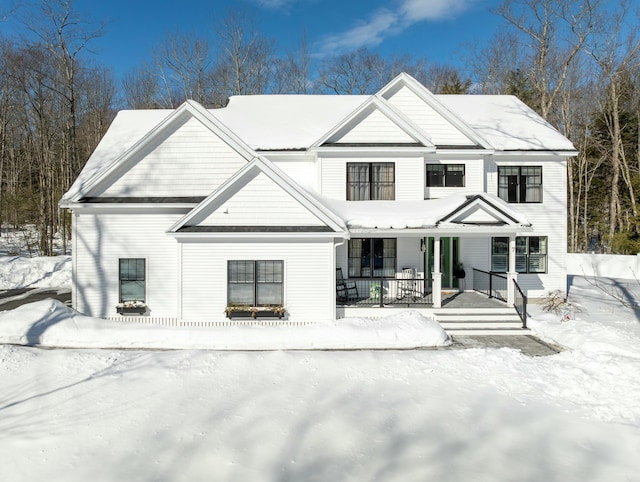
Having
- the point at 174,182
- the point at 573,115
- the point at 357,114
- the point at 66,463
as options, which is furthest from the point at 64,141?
the point at 573,115

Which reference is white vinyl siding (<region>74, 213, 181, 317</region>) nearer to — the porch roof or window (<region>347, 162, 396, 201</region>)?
the porch roof

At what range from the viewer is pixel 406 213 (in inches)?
516

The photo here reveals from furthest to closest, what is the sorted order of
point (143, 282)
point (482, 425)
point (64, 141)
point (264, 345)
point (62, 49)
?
1. point (64, 141)
2. point (62, 49)
3. point (143, 282)
4. point (264, 345)
5. point (482, 425)

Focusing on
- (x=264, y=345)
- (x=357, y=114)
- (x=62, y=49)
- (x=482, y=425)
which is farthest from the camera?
(x=62, y=49)

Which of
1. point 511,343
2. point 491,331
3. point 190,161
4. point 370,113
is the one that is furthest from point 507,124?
point 190,161

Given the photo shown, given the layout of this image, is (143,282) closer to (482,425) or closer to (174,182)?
(174,182)

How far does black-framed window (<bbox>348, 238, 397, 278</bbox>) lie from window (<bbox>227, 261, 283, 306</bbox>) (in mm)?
4019

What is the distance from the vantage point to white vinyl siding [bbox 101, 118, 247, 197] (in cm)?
1279

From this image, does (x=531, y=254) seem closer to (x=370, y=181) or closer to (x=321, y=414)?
(x=370, y=181)

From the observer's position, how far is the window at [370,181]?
14883mm

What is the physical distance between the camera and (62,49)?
2495 cm

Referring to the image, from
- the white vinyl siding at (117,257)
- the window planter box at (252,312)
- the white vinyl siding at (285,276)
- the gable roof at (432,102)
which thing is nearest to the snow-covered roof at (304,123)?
the gable roof at (432,102)

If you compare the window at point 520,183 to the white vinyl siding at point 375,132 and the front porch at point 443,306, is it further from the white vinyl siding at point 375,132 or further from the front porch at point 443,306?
the white vinyl siding at point 375,132

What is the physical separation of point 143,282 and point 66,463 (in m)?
7.90
